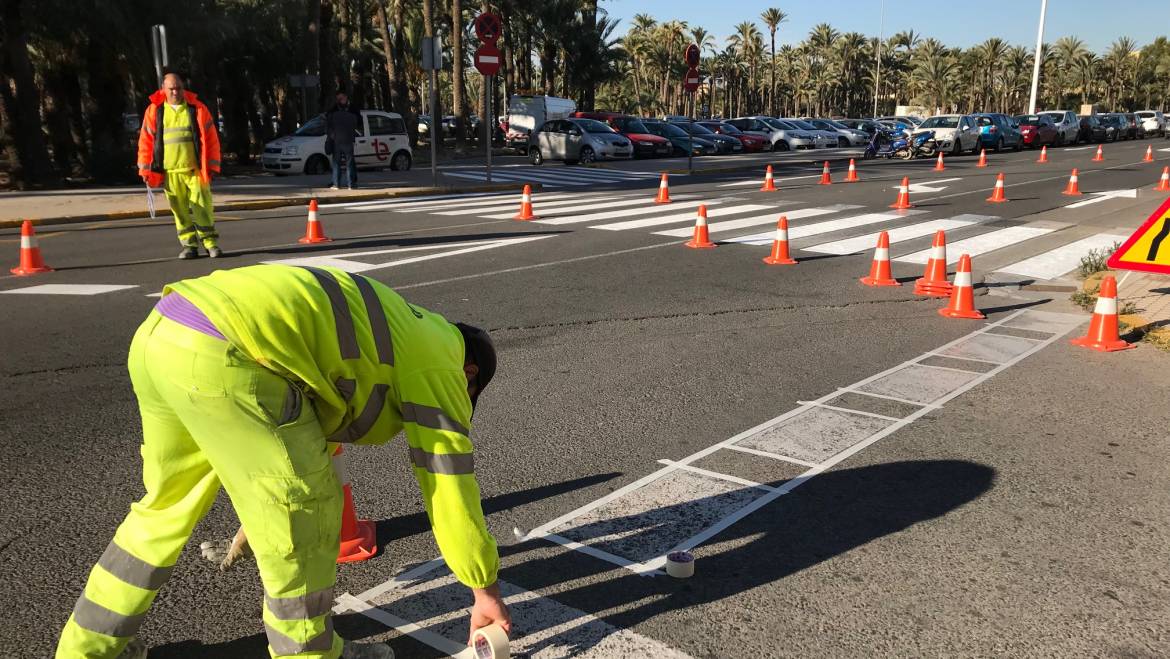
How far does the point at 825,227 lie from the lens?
14320 millimetres

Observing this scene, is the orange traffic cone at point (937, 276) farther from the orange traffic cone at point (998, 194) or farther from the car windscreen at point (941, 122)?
the car windscreen at point (941, 122)

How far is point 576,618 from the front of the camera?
3.30 metres

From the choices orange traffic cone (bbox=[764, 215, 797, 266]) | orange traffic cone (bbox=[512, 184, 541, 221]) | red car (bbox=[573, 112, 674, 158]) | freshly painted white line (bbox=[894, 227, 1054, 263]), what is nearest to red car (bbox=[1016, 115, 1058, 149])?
red car (bbox=[573, 112, 674, 158])

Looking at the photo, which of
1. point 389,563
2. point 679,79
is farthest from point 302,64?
point 679,79

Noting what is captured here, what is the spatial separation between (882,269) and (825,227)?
14.3 ft

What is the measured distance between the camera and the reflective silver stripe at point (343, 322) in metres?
2.40

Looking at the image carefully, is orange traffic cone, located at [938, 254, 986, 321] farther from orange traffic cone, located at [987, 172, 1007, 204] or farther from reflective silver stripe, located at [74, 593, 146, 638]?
orange traffic cone, located at [987, 172, 1007, 204]

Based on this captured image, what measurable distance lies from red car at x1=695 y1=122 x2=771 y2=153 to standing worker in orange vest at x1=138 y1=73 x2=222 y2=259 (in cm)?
3189

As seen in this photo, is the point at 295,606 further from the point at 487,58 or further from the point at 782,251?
the point at 487,58

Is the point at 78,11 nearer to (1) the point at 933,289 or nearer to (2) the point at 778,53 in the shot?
(1) the point at 933,289

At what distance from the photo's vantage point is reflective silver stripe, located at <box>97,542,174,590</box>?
2680mm

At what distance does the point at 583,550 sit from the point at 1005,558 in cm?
169

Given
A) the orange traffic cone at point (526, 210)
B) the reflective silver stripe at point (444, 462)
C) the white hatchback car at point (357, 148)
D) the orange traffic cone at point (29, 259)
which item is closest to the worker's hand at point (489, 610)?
the reflective silver stripe at point (444, 462)

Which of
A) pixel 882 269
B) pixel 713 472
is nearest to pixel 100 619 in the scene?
pixel 713 472
